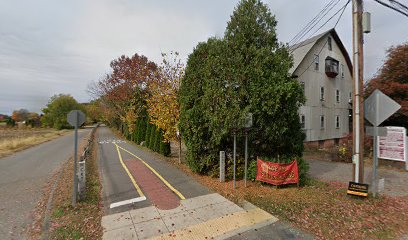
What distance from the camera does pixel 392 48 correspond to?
39.1 ft

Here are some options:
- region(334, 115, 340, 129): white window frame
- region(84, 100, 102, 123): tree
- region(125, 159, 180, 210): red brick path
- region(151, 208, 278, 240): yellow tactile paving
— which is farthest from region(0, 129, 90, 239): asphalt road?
region(84, 100, 102, 123): tree

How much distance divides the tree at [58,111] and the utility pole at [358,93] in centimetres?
7133

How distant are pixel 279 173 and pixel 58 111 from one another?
73637mm

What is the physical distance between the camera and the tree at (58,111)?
6062 cm

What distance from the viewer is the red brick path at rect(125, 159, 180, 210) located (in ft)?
18.6

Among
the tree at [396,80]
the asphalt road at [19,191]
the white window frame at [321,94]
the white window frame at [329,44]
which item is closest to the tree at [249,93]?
the asphalt road at [19,191]

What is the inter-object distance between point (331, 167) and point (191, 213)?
9334mm

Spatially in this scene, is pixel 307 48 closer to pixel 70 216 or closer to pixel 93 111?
pixel 70 216

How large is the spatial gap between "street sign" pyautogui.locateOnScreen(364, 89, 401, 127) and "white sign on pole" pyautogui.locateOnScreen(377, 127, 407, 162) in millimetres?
6050

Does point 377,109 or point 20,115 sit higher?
point 20,115

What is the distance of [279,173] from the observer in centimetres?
669

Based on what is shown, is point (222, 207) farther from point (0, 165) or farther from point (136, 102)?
point (136, 102)

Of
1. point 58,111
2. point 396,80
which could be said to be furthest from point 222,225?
point 58,111

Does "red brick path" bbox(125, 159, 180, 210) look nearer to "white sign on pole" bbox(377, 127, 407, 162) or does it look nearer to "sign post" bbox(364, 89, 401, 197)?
Result: "sign post" bbox(364, 89, 401, 197)
